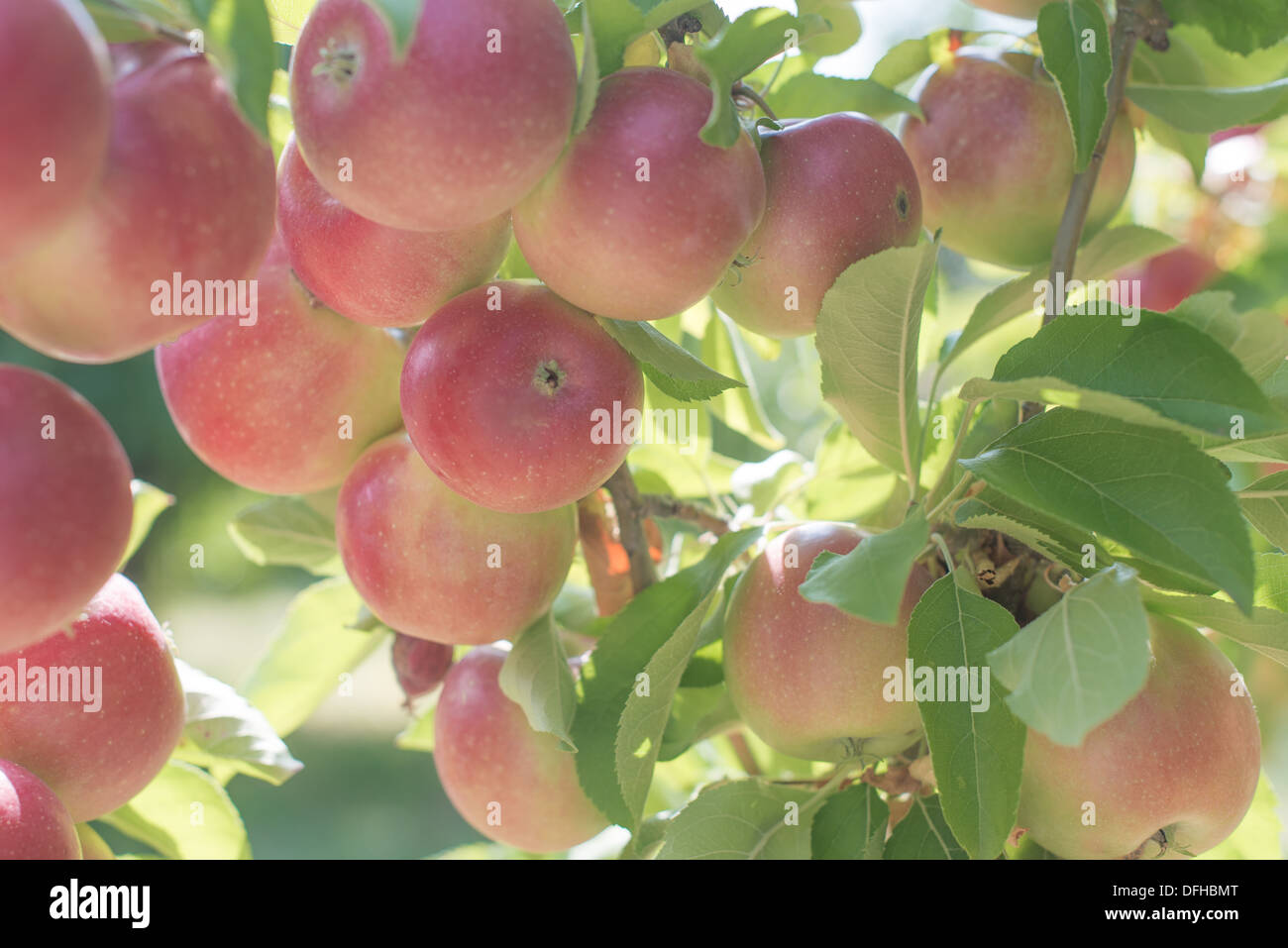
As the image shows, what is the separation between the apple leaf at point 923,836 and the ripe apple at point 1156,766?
1.6 inches

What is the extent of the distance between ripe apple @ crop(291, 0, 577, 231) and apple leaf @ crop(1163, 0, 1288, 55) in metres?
0.42

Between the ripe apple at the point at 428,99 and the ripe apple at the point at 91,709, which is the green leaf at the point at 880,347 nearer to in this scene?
the ripe apple at the point at 428,99

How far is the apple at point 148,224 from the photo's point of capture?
1.16ft

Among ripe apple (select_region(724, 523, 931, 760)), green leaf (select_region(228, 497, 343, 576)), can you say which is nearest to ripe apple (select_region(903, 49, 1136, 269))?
ripe apple (select_region(724, 523, 931, 760))

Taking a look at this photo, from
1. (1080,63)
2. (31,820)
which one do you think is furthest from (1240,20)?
(31,820)

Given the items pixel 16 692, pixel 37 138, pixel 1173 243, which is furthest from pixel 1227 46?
pixel 16 692

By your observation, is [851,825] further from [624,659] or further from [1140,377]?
[1140,377]

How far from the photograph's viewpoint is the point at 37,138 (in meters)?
0.32

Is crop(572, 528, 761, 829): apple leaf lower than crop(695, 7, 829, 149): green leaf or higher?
lower

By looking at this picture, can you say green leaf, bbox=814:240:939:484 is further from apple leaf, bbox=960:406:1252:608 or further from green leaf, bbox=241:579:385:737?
green leaf, bbox=241:579:385:737

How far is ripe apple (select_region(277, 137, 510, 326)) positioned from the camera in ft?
1.57

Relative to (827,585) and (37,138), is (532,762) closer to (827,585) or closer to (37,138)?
(827,585)

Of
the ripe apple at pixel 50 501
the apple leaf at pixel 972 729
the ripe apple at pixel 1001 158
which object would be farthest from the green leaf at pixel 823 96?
the ripe apple at pixel 50 501
